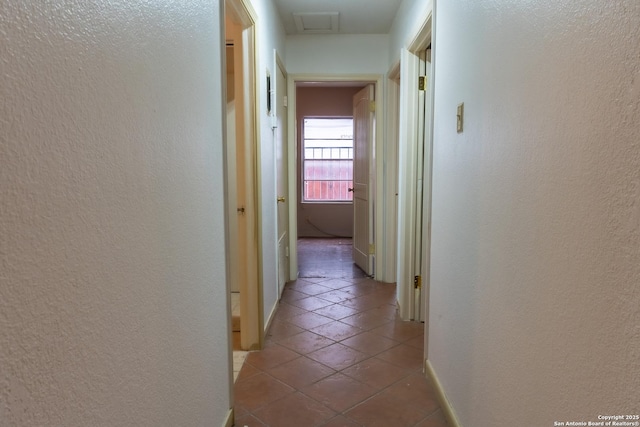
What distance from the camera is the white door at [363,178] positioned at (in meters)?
4.52

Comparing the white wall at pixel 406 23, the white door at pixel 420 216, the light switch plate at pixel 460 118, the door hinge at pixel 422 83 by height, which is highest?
the white wall at pixel 406 23

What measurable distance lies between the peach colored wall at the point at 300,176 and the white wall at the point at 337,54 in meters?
2.74

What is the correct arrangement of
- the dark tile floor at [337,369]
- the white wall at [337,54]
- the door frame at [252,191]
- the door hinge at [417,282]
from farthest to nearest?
the white wall at [337,54] < the door hinge at [417,282] < the door frame at [252,191] < the dark tile floor at [337,369]

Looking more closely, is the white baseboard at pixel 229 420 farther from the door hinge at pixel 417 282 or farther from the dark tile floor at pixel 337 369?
the door hinge at pixel 417 282

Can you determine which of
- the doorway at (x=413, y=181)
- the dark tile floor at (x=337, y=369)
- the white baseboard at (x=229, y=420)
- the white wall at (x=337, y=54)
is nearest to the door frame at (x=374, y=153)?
the white wall at (x=337, y=54)

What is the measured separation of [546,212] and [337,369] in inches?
69.6

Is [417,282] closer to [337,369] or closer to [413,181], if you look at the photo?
[413,181]

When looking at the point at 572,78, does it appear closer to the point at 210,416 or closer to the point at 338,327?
the point at 210,416

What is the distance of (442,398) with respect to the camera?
2072 millimetres

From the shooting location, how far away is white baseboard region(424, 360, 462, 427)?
189 cm

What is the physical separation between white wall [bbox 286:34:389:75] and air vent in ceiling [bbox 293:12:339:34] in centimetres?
12

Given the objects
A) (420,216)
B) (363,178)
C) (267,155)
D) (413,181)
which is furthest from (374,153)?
(267,155)

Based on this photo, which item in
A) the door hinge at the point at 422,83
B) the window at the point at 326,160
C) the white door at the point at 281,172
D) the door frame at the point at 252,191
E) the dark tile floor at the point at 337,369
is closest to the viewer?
the dark tile floor at the point at 337,369

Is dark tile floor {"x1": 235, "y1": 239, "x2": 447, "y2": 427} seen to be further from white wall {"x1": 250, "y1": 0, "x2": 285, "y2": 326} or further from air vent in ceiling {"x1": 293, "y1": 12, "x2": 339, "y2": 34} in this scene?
air vent in ceiling {"x1": 293, "y1": 12, "x2": 339, "y2": 34}
